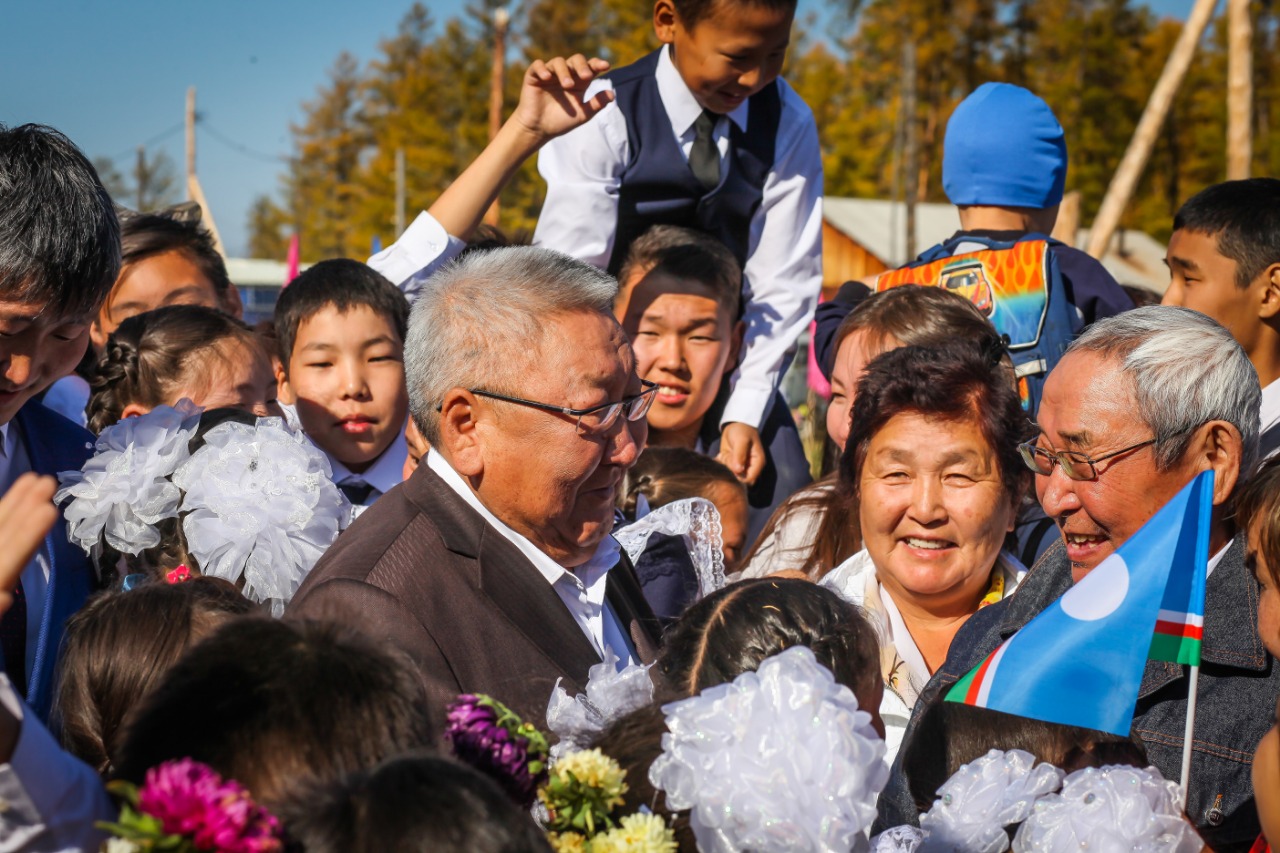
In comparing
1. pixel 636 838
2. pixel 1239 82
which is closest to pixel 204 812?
pixel 636 838

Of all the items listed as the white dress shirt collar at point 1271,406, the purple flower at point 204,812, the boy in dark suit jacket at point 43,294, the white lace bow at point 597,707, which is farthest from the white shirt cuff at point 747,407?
the purple flower at point 204,812

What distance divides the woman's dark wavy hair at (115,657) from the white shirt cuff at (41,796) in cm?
59

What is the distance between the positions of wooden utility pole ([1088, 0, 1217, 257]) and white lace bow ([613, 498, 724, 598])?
10.6 meters

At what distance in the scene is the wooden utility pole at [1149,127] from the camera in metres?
13.0

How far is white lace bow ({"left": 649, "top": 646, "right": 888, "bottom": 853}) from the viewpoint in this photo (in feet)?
5.43

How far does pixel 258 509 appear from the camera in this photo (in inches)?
117

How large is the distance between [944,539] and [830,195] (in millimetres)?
43955

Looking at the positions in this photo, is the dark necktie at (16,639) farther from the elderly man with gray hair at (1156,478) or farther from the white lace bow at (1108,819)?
the white lace bow at (1108,819)

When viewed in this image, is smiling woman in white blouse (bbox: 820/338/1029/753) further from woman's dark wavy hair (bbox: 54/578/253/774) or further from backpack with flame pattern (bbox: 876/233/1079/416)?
woman's dark wavy hair (bbox: 54/578/253/774)

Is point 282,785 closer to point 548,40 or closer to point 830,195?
point 548,40

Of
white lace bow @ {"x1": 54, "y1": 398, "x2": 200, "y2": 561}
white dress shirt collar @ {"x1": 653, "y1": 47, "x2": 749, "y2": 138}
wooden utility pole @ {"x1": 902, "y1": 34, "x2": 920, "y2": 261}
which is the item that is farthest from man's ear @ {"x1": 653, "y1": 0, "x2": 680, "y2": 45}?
wooden utility pole @ {"x1": 902, "y1": 34, "x2": 920, "y2": 261}

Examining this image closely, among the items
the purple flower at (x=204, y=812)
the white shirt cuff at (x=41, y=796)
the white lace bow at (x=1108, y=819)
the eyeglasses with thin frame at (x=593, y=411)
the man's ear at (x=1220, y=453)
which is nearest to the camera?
the purple flower at (x=204, y=812)

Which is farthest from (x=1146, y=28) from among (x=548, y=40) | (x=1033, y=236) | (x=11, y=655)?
(x=11, y=655)

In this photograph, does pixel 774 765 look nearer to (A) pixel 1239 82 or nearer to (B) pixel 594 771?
(B) pixel 594 771
